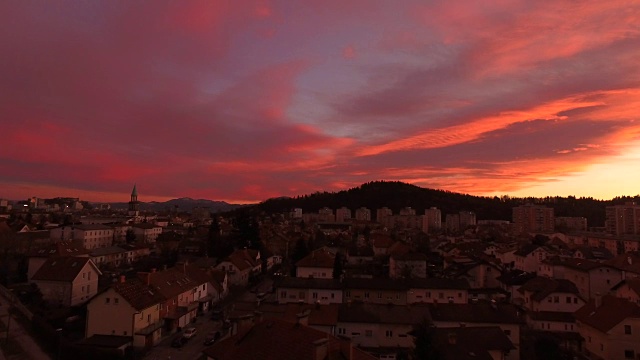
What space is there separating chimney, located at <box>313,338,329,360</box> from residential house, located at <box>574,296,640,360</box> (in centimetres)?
2338

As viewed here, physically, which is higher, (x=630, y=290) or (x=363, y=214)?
(x=363, y=214)

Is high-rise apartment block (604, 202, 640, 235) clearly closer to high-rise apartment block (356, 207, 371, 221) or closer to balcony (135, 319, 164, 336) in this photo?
high-rise apartment block (356, 207, 371, 221)

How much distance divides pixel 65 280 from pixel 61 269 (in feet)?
5.27

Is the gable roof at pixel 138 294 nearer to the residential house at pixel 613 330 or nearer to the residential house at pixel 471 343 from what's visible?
the residential house at pixel 471 343

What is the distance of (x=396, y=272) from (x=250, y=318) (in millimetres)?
35492

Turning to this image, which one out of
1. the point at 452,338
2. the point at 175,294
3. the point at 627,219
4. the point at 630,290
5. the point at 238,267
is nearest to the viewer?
the point at 452,338

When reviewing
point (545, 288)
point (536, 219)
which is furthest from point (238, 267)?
point (536, 219)

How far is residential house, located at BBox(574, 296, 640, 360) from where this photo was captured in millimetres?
27391

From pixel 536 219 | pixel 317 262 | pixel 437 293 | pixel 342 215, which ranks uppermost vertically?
pixel 342 215

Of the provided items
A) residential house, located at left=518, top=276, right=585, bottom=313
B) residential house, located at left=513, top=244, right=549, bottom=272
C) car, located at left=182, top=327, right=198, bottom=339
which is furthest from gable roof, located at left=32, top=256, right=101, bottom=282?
residential house, located at left=513, top=244, right=549, bottom=272

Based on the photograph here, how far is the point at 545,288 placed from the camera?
38.4 metres

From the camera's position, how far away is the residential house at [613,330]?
27.4 metres

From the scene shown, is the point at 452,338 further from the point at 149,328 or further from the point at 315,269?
the point at 315,269

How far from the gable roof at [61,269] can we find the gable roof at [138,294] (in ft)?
33.1
